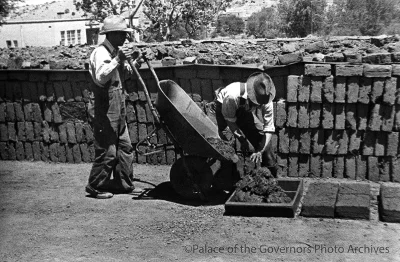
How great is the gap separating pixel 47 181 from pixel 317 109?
4094mm

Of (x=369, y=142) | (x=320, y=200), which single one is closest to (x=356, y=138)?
(x=369, y=142)

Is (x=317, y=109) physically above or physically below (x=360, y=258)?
above

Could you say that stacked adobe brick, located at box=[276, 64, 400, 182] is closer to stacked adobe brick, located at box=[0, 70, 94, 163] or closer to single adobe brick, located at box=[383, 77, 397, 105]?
single adobe brick, located at box=[383, 77, 397, 105]

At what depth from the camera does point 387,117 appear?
329 inches

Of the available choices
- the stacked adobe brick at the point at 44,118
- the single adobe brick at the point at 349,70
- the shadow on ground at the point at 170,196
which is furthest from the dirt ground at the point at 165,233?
the single adobe brick at the point at 349,70

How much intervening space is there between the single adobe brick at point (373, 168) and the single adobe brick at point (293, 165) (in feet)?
3.27

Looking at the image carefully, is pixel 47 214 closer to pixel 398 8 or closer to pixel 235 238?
pixel 235 238

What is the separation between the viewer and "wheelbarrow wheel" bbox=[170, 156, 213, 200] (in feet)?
25.5

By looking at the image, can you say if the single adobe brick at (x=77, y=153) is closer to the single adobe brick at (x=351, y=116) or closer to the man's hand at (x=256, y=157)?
the man's hand at (x=256, y=157)

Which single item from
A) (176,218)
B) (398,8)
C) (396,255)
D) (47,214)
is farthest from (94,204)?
(398,8)

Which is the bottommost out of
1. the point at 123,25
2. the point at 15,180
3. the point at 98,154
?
the point at 15,180

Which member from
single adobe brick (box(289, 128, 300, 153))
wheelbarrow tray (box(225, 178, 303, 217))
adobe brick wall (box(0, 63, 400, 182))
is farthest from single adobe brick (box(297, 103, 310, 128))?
wheelbarrow tray (box(225, 178, 303, 217))

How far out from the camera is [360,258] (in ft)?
19.2

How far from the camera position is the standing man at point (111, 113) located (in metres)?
7.73
